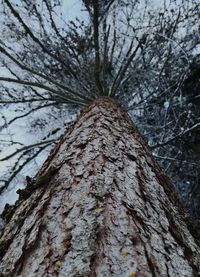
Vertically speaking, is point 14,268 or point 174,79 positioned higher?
point 174,79

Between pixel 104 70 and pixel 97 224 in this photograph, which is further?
pixel 104 70

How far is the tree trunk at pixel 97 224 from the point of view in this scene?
3.09ft

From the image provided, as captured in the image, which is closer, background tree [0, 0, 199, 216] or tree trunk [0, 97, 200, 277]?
tree trunk [0, 97, 200, 277]

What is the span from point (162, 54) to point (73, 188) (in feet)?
13.5

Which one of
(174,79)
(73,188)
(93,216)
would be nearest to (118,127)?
(73,188)

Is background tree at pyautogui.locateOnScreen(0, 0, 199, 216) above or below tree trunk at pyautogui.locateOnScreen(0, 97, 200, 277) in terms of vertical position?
Answer: above

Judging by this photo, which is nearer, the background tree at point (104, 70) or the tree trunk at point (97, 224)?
the tree trunk at point (97, 224)

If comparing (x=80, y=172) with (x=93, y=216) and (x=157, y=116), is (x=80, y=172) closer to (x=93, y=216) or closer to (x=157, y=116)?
(x=93, y=216)

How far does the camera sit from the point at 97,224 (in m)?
1.10

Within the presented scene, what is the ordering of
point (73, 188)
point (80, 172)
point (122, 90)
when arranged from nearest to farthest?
1. point (73, 188)
2. point (80, 172)
3. point (122, 90)

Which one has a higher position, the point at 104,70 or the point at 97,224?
the point at 104,70

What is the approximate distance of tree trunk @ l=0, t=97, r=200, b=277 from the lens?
942 millimetres

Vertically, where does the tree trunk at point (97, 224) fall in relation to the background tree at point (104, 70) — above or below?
below

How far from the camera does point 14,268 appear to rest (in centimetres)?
101
